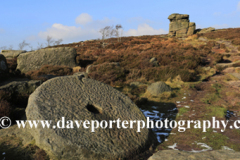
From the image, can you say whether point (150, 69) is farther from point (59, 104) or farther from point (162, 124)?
point (59, 104)

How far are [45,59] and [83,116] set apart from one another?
12.5 metres

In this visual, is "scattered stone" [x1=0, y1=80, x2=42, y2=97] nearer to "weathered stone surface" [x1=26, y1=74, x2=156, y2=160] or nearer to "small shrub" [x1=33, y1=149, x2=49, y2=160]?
"weathered stone surface" [x1=26, y1=74, x2=156, y2=160]

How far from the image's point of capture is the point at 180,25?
37562 millimetres

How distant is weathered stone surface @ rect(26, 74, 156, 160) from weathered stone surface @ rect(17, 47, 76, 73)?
10.6 meters

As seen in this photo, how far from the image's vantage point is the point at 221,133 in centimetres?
515

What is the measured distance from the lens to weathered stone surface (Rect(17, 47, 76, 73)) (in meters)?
14.8

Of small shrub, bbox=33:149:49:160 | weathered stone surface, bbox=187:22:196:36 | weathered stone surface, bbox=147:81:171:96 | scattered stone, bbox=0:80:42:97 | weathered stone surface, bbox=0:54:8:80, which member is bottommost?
small shrub, bbox=33:149:49:160

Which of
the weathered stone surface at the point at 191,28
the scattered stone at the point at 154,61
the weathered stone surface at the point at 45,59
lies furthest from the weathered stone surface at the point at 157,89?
the weathered stone surface at the point at 191,28

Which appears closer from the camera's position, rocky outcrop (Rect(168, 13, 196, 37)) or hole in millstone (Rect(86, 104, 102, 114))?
hole in millstone (Rect(86, 104, 102, 114))

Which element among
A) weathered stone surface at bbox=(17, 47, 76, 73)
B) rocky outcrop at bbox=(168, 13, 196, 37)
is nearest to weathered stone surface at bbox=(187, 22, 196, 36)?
rocky outcrop at bbox=(168, 13, 196, 37)

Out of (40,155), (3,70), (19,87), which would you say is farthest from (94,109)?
(3,70)

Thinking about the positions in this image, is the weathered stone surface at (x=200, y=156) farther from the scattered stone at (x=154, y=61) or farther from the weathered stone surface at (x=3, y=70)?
the scattered stone at (x=154, y=61)

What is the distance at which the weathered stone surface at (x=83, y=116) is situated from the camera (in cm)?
347

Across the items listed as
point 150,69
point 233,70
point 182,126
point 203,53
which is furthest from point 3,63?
point 203,53
